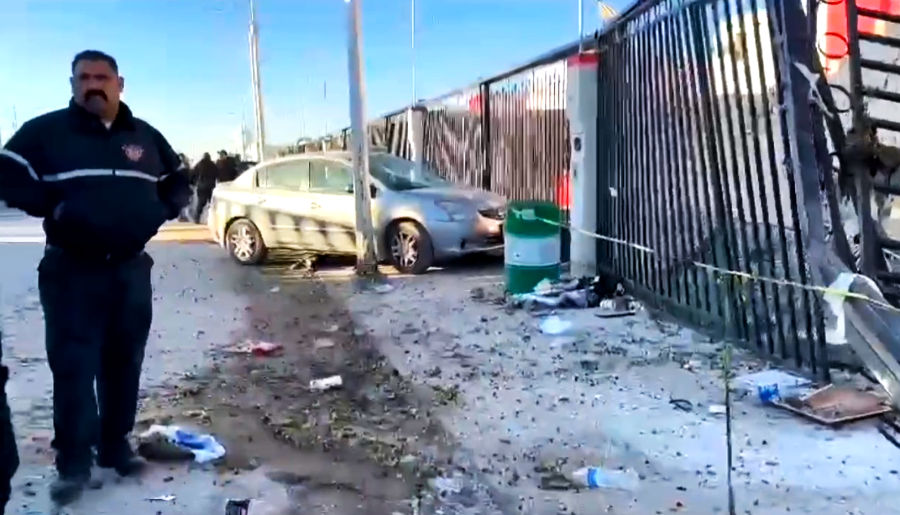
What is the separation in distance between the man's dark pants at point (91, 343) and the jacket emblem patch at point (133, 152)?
441 mm

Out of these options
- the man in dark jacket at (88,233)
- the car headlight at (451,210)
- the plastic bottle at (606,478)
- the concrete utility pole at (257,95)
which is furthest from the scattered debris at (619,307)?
the concrete utility pole at (257,95)

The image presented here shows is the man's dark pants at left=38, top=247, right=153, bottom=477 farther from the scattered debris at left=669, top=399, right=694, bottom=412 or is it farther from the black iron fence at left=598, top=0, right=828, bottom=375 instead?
the black iron fence at left=598, top=0, right=828, bottom=375

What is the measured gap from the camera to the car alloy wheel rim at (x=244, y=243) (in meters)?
13.3

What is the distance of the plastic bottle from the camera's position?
434 cm

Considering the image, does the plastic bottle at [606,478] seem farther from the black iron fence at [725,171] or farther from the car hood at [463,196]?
the car hood at [463,196]

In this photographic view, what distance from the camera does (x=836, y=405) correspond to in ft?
16.9

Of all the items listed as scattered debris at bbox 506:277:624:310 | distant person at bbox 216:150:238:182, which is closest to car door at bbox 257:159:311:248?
scattered debris at bbox 506:277:624:310

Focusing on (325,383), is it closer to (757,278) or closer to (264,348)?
(264,348)

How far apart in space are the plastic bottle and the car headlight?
23.7 feet

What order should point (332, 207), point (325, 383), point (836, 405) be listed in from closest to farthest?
point (836, 405) → point (325, 383) → point (332, 207)

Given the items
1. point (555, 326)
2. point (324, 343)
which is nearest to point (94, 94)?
point (324, 343)

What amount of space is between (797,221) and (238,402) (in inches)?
140

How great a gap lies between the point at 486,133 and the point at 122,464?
35.4 feet

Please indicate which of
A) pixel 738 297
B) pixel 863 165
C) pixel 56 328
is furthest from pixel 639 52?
pixel 56 328
